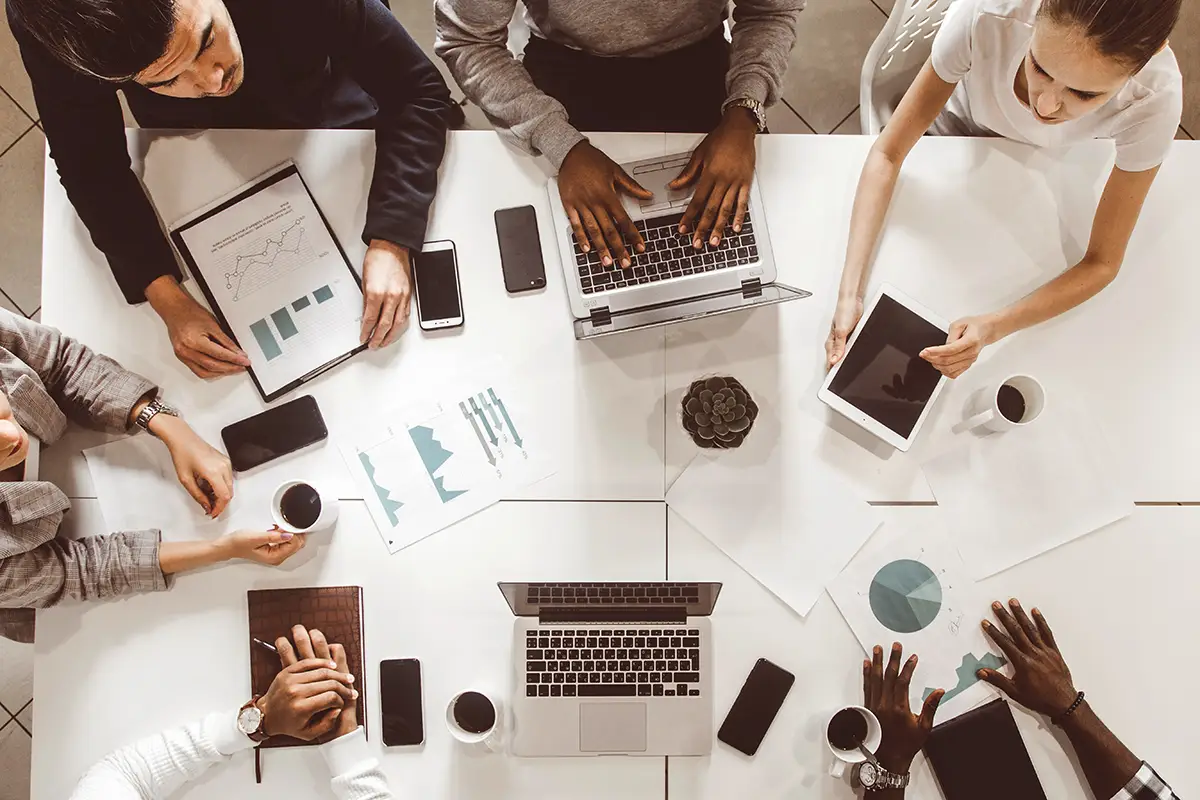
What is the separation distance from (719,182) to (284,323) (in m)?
0.77

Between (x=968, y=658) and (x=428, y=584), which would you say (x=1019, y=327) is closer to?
(x=968, y=658)

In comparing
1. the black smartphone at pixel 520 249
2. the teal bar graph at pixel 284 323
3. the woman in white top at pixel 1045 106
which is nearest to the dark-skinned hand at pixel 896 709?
the woman in white top at pixel 1045 106

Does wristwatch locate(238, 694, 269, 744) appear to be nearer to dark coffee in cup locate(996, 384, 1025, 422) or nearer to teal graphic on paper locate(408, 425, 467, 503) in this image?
teal graphic on paper locate(408, 425, 467, 503)

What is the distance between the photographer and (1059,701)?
4.05 feet

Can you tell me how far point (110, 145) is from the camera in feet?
4.14

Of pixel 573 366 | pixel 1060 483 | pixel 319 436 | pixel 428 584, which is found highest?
Answer: pixel 573 366

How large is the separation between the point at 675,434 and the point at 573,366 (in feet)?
0.68

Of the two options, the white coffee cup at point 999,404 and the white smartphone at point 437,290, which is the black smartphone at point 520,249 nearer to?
the white smartphone at point 437,290

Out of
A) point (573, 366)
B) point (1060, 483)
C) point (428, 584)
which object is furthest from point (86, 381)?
point (1060, 483)

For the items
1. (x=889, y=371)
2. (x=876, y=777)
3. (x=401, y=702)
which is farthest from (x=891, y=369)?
(x=401, y=702)

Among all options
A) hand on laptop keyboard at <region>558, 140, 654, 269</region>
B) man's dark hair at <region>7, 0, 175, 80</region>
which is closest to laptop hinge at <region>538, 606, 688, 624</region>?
hand on laptop keyboard at <region>558, 140, 654, 269</region>

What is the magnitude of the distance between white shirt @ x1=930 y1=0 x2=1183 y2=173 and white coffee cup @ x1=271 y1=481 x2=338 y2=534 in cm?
122

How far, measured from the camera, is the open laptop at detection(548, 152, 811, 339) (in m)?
1.28

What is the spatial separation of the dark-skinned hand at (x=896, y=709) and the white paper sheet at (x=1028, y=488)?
0.68ft
